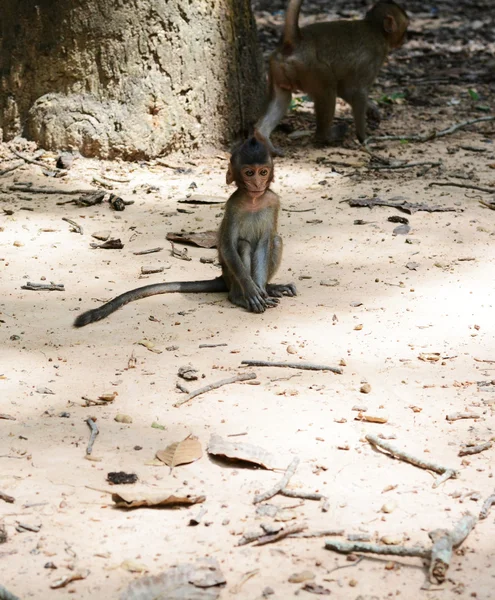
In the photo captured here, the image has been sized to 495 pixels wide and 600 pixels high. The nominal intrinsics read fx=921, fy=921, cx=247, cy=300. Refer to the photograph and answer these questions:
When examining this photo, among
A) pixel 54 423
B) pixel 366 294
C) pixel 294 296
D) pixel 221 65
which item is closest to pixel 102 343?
pixel 54 423

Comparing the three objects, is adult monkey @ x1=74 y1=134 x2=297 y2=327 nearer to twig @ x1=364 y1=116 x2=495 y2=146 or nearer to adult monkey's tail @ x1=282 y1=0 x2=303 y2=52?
adult monkey's tail @ x1=282 y1=0 x2=303 y2=52

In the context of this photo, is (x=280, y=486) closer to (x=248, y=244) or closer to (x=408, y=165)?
(x=248, y=244)

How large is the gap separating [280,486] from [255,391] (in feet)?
2.90

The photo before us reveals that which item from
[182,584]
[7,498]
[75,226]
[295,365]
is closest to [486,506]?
[182,584]

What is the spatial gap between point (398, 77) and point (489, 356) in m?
7.63

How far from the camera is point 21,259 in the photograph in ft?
20.7

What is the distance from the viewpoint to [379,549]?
3.18m

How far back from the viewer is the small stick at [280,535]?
3.25 m

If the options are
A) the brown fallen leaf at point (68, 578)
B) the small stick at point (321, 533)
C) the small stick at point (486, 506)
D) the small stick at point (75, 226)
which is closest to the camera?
the brown fallen leaf at point (68, 578)

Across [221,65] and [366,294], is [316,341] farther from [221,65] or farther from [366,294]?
[221,65]

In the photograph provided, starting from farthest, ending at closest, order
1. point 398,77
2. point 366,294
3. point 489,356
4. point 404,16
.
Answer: point 398,77 < point 404,16 < point 366,294 < point 489,356

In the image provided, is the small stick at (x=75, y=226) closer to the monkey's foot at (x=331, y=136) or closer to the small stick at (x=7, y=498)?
the monkey's foot at (x=331, y=136)

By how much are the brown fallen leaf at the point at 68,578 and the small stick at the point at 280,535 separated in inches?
23.9

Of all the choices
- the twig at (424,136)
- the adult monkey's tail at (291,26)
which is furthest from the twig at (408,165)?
the adult monkey's tail at (291,26)
